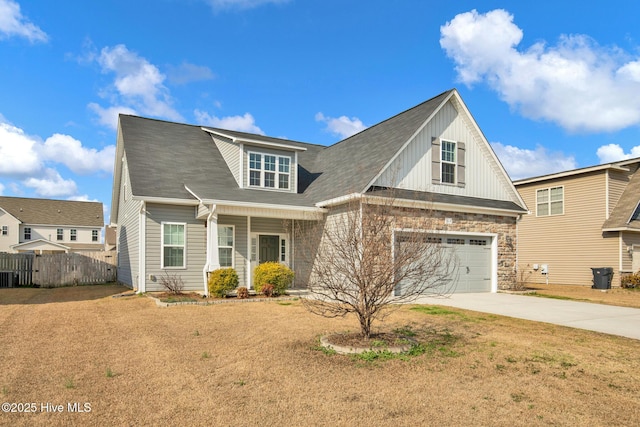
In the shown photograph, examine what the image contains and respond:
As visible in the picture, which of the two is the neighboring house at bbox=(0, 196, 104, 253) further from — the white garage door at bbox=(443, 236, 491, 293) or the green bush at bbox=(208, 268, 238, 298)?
the white garage door at bbox=(443, 236, 491, 293)

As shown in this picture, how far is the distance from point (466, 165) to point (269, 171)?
25.5 ft

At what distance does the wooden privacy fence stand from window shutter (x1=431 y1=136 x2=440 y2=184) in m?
16.1

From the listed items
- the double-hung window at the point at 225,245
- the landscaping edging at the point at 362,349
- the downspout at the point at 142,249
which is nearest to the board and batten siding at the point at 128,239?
the downspout at the point at 142,249

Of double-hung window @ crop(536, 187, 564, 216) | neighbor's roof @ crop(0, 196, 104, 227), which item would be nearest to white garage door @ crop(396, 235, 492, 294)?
double-hung window @ crop(536, 187, 564, 216)

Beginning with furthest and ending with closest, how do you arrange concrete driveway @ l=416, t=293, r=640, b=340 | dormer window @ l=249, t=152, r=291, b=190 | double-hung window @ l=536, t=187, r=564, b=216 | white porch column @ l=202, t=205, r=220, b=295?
double-hung window @ l=536, t=187, r=564, b=216
dormer window @ l=249, t=152, r=291, b=190
white porch column @ l=202, t=205, r=220, b=295
concrete driveway @ l=416, t=293, r=640, b=340

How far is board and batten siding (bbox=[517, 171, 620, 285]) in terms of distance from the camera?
2078 cm

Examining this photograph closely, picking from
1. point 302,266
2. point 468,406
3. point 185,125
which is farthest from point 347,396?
point 185,125

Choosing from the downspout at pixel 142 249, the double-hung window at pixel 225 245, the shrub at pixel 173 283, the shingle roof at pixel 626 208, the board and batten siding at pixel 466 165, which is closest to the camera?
the shrub at pixel 173 283

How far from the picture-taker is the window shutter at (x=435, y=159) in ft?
51.7

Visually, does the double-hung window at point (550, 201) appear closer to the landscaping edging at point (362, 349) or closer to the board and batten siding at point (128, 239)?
the landscaping edging at point (362, 349)

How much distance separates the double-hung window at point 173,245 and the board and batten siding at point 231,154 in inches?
126

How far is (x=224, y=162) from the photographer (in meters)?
18.5

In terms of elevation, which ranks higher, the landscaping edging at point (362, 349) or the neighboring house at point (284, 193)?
the neighboring house at point (284, 193)

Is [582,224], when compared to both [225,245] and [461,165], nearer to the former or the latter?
[461,165]
